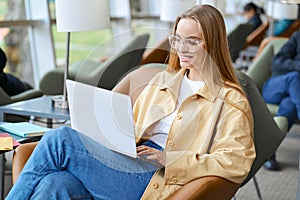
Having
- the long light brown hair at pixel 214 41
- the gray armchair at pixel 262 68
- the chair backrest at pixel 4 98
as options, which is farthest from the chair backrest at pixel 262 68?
the long light brown hair at pixel 214 41

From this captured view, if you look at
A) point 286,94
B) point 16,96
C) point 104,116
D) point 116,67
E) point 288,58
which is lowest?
point 286,94

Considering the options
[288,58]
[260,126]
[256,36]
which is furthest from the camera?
[256,36]

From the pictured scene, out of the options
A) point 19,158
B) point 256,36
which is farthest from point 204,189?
point 256,36

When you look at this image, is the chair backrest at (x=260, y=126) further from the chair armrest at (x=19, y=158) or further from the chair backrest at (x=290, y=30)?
the chair backrest at (x=290, y=30)

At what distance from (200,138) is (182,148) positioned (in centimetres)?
8

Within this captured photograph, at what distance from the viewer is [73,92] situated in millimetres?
2080

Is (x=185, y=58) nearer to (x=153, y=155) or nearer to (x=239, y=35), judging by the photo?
(x=153, y=155)

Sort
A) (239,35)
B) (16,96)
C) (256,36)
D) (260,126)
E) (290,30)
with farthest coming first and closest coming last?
1. (290,30)
2. (256,36)
3. (239,35)
4. (16,96)
5. (260,126)

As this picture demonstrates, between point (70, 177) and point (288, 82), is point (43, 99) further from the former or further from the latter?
point (288, 82)

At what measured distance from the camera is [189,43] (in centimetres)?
212

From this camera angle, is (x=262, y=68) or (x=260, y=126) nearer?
(x=260, y=126)

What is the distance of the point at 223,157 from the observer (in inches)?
77.7

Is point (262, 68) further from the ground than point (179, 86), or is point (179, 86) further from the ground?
point (179, 86)

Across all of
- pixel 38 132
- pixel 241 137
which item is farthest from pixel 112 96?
pixel 38 132
